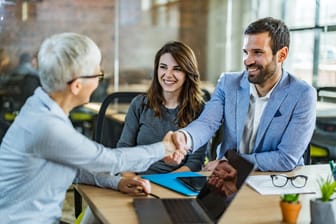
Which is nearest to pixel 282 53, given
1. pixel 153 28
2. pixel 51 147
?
pixel 51 147

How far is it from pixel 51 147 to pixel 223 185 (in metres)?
0.52

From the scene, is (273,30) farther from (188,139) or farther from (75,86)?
(75,86)

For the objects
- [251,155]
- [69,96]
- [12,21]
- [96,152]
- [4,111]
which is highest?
[12,21]

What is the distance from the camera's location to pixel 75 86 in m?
1.56

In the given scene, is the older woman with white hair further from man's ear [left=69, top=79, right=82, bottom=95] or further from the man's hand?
the man's hand

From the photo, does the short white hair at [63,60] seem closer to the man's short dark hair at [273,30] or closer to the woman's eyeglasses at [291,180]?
the woman's eyeglasses at [291,180]

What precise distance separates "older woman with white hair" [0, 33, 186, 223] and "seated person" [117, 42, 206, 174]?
910 millimetres

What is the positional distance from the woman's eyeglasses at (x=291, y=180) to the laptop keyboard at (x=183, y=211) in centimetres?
40

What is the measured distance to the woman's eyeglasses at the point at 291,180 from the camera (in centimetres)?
190

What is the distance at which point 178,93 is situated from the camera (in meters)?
2.59

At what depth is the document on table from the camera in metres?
1.80

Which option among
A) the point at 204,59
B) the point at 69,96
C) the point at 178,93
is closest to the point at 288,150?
the point at 178,93

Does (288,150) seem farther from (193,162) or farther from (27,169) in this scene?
(27,169)

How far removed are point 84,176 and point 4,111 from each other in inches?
178
